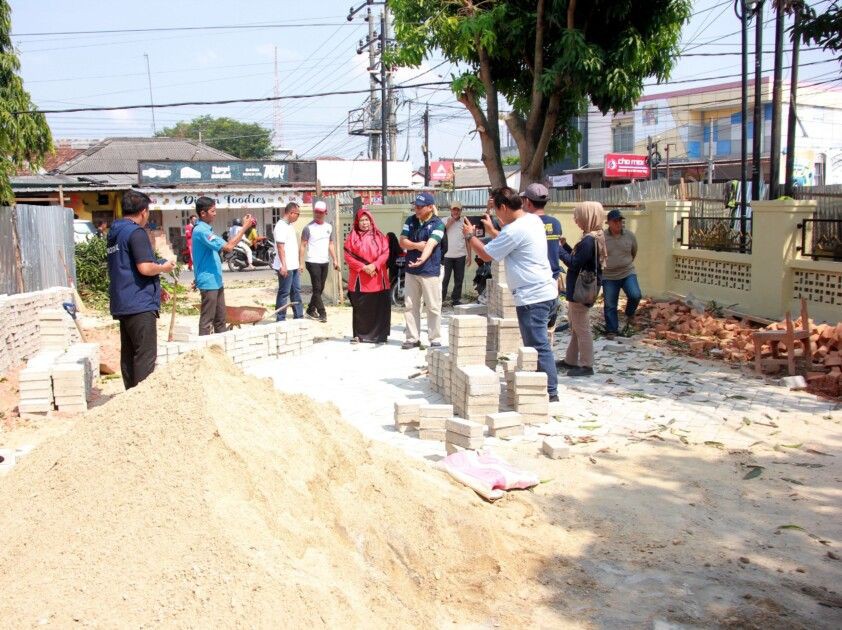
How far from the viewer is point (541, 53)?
12.0 m

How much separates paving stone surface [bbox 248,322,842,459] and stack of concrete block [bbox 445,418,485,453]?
0.40ft

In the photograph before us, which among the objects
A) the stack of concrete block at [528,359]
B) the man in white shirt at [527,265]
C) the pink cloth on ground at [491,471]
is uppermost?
the man in white shirt at [527,265]

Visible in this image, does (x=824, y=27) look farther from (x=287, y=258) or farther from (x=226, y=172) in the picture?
(x=226, y=172)

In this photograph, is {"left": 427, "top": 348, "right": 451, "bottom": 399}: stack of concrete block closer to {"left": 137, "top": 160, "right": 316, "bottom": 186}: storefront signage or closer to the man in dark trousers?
the man in dark trousers

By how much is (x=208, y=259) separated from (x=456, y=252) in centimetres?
586

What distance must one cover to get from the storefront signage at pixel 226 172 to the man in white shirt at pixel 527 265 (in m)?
30.2

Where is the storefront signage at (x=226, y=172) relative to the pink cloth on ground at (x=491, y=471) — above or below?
above

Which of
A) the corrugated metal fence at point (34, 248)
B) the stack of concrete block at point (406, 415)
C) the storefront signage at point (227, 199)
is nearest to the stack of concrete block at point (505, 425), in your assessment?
the stack of concrete block at point (406, 415)

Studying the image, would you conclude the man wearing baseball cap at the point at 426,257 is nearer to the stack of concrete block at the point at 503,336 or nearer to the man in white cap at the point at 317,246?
the stack of concrete block at the point at 503,336

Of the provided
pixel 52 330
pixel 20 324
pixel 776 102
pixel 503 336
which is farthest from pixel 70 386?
pixel 776 102

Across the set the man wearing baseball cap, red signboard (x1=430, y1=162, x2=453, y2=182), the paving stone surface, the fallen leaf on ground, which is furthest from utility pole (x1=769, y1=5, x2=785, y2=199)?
red signboard (x1=430, y1=162, x2=453, y2=182)

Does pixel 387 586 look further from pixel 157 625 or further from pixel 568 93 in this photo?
pixel 568 93

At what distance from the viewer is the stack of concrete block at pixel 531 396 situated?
254 inches

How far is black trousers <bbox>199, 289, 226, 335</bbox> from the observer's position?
29.3 ft
